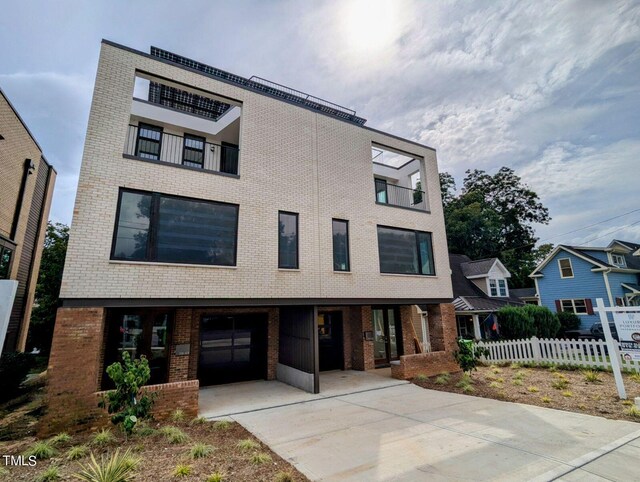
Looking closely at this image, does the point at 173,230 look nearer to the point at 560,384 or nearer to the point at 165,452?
the point at 165,452

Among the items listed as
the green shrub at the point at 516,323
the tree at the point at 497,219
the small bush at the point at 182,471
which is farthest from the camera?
the tree at the point at 497,219

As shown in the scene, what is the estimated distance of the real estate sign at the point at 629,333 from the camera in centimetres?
746

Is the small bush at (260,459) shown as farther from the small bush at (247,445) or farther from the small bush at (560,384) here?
Answer: the small bush at (560,384)

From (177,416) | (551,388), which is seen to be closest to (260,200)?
(177,416)

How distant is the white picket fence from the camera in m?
11.3

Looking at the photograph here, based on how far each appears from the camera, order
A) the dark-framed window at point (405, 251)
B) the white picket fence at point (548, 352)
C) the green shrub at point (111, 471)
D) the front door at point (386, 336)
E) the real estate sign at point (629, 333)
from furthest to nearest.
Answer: the front door at point (386, 336)
the white picket fence at point (548, 352)
the dark-framed window at point (405, 251)
the real estate sign at point (629, 333)
the green shrub at point (111, 471)

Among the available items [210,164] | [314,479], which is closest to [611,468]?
[314,479]

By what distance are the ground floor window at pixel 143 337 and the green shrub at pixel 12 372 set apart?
2923 millimetres

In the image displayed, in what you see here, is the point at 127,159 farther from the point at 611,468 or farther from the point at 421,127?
the point at 421,127

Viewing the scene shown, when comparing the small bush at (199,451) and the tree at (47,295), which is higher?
the tree at (47,295)

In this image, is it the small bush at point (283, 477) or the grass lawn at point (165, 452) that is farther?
the grass lawn at point (165, 452)

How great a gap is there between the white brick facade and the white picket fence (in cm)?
412

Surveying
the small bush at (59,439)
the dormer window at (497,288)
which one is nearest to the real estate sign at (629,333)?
the small bush at (59,439)

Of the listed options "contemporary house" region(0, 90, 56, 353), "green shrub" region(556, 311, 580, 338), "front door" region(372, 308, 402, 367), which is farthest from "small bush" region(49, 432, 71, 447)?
"green shrub" region(556, 311, 580, 338)
